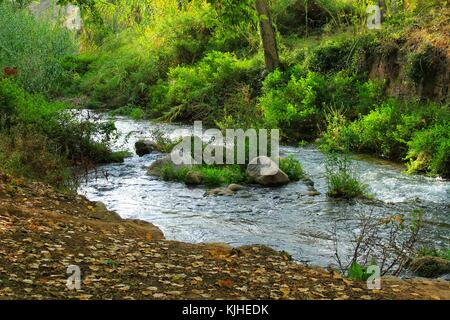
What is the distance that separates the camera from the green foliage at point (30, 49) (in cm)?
2008

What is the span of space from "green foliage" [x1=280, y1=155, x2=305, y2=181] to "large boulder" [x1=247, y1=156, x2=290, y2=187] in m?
0.24

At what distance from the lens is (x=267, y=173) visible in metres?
13.3

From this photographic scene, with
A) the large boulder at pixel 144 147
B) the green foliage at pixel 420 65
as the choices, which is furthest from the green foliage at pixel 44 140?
the green foliage at pixel 420 65

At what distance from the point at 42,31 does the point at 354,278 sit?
21.8 m

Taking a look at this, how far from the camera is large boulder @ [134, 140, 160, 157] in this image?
16.8 metres

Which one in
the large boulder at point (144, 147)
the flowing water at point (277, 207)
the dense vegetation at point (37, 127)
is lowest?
the flowing water at point (277, 207)

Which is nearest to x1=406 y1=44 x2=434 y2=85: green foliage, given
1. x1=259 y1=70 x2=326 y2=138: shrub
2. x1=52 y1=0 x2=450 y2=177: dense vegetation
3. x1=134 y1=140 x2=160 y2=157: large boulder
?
x1=52 y1=0 x2=450 y2=177: dense vegetation

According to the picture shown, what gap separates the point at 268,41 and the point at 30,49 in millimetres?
8539

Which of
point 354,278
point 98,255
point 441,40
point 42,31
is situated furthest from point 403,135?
point 42,31

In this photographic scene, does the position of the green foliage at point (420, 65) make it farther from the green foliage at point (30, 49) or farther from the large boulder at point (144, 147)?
the green foliage at point (30, 49)

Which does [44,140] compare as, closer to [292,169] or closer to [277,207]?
[277,207]

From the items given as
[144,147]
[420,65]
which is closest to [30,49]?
[144,147]

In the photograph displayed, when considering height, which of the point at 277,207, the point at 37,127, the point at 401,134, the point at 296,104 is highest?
the point at 296,104

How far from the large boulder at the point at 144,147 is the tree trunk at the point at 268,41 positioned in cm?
672
